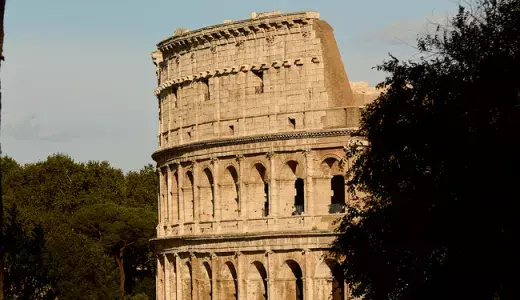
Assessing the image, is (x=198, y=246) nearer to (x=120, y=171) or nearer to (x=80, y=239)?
(x=80, y=239)

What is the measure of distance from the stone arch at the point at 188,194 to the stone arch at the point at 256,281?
196 inches

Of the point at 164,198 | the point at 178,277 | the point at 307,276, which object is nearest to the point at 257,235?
the point at 307,276

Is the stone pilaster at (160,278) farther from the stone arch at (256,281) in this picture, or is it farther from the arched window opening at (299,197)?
the arched window opening at (299,197)

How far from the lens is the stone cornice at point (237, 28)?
5772 centimetres

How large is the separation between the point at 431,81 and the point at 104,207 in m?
55.5

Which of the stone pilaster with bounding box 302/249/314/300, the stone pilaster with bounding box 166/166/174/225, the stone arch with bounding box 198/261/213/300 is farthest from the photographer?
the stone pilaster with bounding box 166/166/174/225

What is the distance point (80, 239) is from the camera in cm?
7550

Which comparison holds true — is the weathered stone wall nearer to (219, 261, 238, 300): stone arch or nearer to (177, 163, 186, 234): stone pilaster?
(177, 163, 186, 234): stone pilaster

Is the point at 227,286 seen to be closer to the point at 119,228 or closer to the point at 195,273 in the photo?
the point at 195,273

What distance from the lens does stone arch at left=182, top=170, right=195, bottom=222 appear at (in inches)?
2458

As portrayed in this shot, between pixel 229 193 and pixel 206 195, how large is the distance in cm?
161

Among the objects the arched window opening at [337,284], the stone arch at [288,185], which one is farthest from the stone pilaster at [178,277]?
the arched window opening at [337,284]

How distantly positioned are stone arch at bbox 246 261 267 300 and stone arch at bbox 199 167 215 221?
3.60 metres

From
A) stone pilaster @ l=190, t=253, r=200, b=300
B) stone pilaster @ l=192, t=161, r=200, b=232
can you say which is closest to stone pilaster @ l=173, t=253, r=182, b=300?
stone pilaster @ l=190, t=253, r=200, b=300
